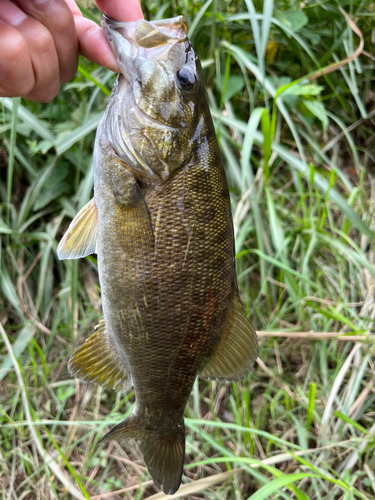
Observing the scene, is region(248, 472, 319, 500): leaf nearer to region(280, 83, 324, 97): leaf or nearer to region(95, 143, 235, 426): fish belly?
region(95, 143, 235, 426): fish belly

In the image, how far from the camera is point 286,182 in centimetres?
237

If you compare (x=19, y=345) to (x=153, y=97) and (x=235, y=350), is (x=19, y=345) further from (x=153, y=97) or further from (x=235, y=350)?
(x=153, y=97)

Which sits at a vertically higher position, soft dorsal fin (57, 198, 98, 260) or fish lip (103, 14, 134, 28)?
fish lip (103, 14, 134, 28)

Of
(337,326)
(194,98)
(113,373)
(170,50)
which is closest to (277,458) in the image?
(337,326)

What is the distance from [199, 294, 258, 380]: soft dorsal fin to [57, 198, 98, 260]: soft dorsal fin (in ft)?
1.53

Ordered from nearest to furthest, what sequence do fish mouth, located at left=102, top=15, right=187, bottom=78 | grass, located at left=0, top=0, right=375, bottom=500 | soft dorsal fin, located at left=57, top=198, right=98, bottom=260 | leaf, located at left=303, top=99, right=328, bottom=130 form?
fish mouth, located at left=102, top=15, right=187, bottom=78, soft dorsal fin, located at left=57, top=198, right=98, bottom=260, grass, located at left=0, top=0, right=375, bottom=500, leaf, located at left=303, top=99, right=328, bottom=130

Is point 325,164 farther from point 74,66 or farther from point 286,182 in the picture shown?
point 74,66

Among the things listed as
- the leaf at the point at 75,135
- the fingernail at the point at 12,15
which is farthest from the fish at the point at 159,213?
the leaf at the point at 75,135

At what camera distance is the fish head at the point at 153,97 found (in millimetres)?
985

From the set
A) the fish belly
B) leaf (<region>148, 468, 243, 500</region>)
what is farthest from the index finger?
leaf (<region>148, 468, 243, 500</region>)

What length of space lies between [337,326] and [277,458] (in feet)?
2.39

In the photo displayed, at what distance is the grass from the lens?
5.66ft

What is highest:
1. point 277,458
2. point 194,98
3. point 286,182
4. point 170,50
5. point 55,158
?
point 170,50

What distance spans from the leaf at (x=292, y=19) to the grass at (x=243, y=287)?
0.03 ft
